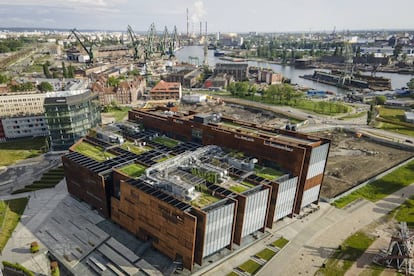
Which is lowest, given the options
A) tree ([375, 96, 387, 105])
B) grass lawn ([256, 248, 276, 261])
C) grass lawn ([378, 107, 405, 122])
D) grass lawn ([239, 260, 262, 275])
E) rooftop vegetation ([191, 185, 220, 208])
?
grass lawn ([239, 260, 262, 275])

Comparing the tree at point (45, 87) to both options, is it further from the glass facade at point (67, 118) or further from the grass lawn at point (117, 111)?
the glass facade at point (67, 118)

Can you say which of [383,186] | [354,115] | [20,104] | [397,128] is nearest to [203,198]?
[383,186]

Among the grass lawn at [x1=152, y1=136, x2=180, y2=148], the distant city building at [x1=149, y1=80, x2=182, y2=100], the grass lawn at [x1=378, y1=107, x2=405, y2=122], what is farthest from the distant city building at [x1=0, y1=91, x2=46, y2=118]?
the grass lawn at [x1=378, y1=107, x2=405, y2=122]

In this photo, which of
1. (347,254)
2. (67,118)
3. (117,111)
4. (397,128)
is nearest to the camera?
(347,254)

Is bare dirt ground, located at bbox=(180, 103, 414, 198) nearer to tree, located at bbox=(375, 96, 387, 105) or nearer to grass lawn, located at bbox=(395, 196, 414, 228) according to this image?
grass lawn, located at bbox=(395, 196, 414, 228)

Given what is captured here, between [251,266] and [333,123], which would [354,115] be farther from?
[251,266]
